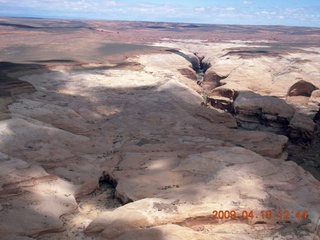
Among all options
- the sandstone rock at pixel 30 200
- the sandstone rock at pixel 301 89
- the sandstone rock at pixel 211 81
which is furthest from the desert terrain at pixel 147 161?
the sandstone rock at pixel 211 81

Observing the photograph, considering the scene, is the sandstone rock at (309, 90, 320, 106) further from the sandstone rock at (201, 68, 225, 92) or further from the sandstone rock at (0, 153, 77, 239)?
the sandstone rock at (0, 153, 77, 239)

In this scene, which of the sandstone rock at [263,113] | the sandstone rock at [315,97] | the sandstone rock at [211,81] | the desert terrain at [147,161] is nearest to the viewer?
the desert terrain at [147,161]

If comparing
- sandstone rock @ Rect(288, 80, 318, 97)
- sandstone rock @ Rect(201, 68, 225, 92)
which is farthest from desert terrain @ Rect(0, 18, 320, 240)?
sandstone rock @ Rect(201, 68, 225, 92)

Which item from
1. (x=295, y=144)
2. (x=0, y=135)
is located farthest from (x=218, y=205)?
(x=295, y=144)

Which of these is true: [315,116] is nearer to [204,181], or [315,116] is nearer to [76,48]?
[204,181]

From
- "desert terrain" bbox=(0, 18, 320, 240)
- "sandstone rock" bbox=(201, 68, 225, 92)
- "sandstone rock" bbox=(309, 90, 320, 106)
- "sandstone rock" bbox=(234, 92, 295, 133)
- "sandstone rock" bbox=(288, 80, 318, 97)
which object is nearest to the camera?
"desert terrain" bbox=(0, 18, 320, 240)

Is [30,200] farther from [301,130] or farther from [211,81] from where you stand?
[211,81]
